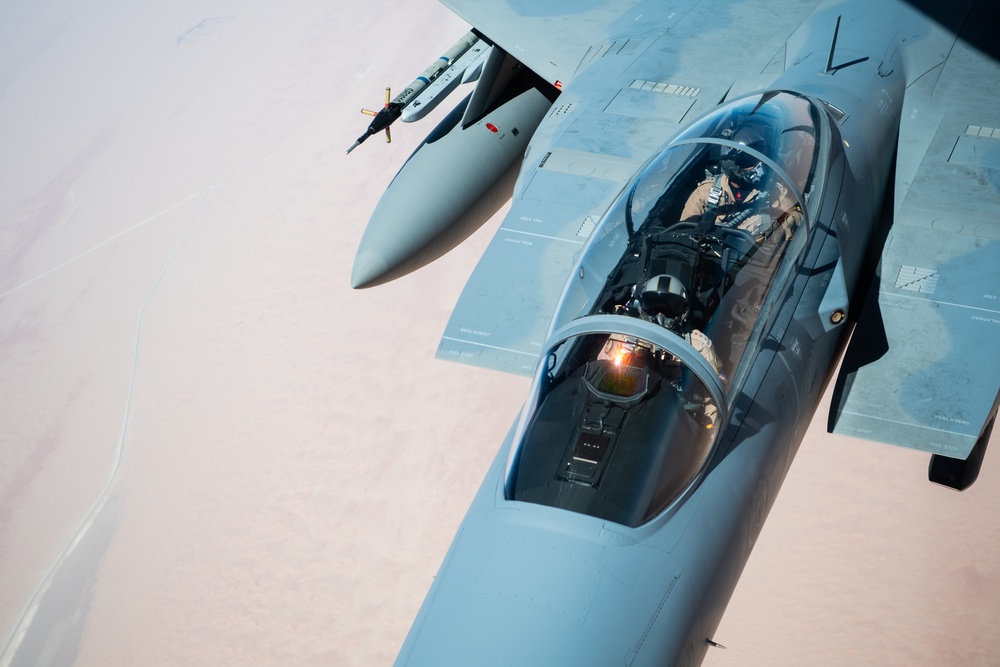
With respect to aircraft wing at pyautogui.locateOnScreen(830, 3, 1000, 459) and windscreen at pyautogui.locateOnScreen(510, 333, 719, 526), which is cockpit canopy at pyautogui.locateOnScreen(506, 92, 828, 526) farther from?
aircraft wing at pyautogui.locateOnScreen(830, 3, 1000, 459)

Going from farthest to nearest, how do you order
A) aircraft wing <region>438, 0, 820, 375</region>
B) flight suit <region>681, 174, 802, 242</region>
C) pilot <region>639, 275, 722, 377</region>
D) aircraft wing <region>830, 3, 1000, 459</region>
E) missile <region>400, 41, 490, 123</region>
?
1. missile <region>400, 41, 490, 123</region>
2. aircraft wing <region>438, 0, 820, 375</region>
3. aircraft wing <region>830, 3, 1000, 459</region>
4. flight suit <region>681, 174, 802, 242</region>
5. pilot <region>639, 275, 722, 377</region>

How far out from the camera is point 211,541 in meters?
7.48

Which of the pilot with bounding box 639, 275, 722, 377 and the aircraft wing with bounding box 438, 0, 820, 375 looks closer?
the pilot with bounding box 639, 275, 722, 377

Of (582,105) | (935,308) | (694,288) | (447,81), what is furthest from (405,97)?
(935,308)

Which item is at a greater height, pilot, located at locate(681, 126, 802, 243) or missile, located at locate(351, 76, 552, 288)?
pilot, located at locate(681, 126, 802, 243)

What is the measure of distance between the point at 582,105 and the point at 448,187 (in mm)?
1407

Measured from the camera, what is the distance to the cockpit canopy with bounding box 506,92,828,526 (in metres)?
3.79

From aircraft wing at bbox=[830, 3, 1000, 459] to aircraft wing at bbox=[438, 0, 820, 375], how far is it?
5.03 ft

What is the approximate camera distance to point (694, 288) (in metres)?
4.20

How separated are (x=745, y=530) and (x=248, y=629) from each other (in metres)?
4.37

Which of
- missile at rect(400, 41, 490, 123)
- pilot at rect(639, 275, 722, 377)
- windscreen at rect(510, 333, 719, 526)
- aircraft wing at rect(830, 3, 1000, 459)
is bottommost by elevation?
aircraft wing at rect(830, 3, 1000, 459)

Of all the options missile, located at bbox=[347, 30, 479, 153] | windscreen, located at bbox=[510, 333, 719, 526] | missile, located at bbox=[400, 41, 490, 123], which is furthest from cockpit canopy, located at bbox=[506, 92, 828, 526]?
missile, located at bbox=[347, 30, 479, 153]

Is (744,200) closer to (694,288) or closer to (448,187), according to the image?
(694,288)

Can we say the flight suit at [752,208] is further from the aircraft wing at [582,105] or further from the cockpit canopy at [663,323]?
the aircraft wing at [582,105]
